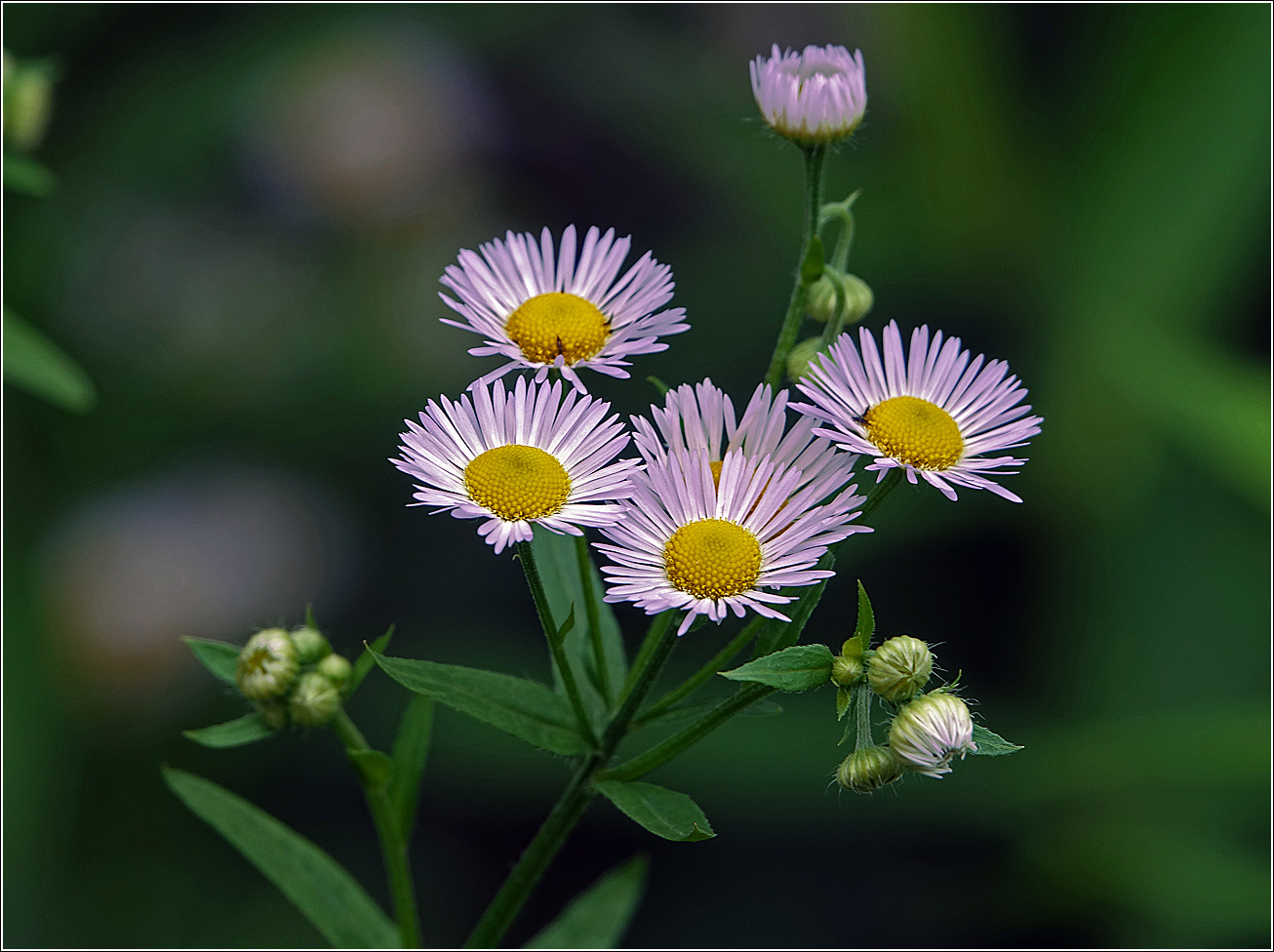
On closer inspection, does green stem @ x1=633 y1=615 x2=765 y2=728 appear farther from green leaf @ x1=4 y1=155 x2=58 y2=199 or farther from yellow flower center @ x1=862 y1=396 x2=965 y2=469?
green leaf @ x1=4 y1=155 x2=58 y2=199

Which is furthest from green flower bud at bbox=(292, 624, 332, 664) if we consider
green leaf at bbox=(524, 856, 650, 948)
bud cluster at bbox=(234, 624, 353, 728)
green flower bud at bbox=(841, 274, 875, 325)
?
green flower bud at bbox=(841, 274, 875, 325)

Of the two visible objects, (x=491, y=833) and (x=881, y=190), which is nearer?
(x=491, y=833)

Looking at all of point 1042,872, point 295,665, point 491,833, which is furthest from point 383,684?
point 1042,872

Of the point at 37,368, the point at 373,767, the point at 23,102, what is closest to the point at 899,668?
the point at 373,767

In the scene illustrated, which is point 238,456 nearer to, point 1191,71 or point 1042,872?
point 1042,872

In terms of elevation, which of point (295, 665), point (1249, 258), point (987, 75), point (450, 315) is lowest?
point (295, 665)

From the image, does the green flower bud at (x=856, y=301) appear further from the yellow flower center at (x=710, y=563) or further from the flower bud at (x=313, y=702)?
the flower bud at (x=313, y=702)

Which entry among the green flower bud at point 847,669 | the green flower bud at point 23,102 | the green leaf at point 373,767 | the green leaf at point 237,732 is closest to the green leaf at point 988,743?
the green flower bud at point 847,669
